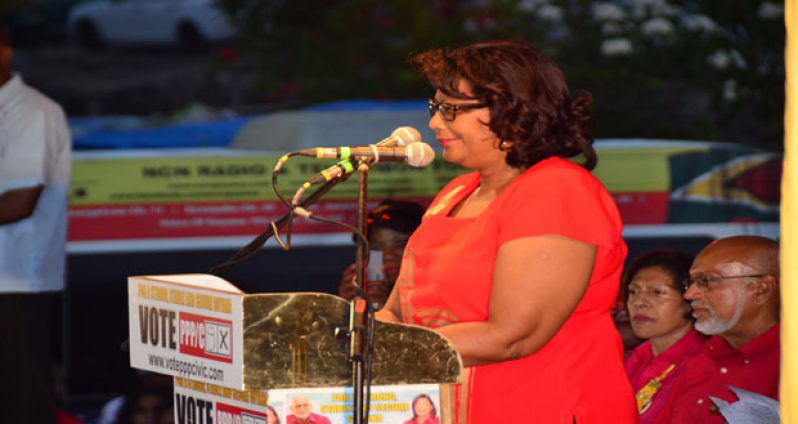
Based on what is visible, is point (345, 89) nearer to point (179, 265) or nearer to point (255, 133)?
point (255, 133)

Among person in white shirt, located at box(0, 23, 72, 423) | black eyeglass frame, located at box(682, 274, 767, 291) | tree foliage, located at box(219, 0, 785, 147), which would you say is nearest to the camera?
black eyeglass frame, located at box(682, 274, 767, 291)

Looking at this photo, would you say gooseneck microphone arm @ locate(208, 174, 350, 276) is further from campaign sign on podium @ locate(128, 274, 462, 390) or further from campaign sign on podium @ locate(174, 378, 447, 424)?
campaign sign on podium @ locate(174, 378, 447, 424)

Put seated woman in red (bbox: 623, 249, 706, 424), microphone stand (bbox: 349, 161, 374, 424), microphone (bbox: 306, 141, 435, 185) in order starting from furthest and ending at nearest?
seated woman in red (bbox: 623, 249, 706, 424)
microphone (bbox: 306, 141, 435, 185)
microphone stand (bbox: 349, 161, 374, 424)

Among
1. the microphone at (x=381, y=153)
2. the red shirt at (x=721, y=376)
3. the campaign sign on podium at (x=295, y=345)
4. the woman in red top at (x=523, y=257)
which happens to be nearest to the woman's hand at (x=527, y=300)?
the woman in red top at (x=523, y=257)

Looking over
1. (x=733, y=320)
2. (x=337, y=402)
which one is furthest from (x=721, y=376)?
(x=337, y=402)

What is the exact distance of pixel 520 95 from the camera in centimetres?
288

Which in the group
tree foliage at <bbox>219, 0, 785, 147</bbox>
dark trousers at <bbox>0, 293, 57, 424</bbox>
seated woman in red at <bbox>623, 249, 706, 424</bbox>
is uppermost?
tree foliage at <bbox>219, 0, 785, 147</bbox>

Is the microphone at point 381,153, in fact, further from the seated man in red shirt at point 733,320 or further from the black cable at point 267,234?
the seated man in red shirt at point 733,320

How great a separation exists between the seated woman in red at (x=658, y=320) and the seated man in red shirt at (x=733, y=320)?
0.34 metres

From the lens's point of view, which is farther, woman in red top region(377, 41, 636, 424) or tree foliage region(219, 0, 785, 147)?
tree foliage region(219, 0, 785, 147)

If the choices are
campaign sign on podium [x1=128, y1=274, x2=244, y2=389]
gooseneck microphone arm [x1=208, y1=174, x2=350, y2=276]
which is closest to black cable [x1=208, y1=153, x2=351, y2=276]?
gooseneck microphone arm [x1=208, y1=174, x2=350, y2=276]

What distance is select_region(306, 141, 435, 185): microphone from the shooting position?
272cm

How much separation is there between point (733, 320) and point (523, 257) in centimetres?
145

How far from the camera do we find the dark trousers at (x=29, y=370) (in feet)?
18.1
